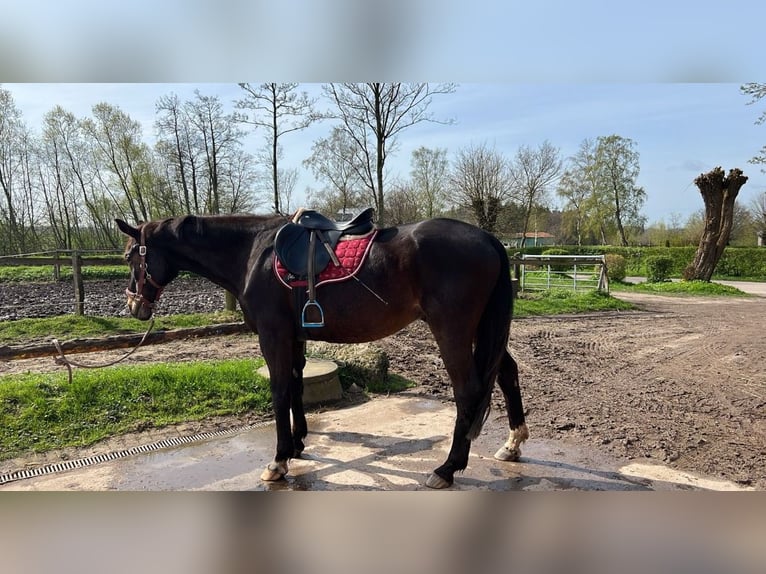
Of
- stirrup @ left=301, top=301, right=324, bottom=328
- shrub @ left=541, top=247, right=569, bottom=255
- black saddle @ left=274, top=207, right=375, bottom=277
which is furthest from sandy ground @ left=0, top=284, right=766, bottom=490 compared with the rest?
shrub @ left=541, top=247, right=569, bottom=255

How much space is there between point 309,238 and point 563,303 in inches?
407

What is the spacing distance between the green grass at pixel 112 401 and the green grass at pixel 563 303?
7471 mm

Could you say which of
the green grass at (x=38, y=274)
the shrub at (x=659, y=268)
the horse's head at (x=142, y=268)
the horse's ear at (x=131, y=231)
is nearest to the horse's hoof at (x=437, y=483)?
the horse's head at (x=142, y=268)

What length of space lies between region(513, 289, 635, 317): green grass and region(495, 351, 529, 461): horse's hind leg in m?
7.45

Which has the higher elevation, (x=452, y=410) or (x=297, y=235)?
(x=297, y=235)

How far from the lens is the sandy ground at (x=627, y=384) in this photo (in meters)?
3.63

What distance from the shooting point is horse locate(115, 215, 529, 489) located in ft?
9.98

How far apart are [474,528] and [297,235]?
7.10 ft

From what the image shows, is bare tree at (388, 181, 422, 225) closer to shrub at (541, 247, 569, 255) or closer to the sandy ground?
the sandy ground

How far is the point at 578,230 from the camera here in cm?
3612

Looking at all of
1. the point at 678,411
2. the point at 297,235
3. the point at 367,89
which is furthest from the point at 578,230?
the point at 297,235

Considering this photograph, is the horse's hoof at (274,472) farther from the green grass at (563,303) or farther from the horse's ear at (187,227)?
the green grass at (563,303)

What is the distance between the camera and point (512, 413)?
11.5 ft

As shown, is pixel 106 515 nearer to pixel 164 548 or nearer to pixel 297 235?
pixel 164 548
